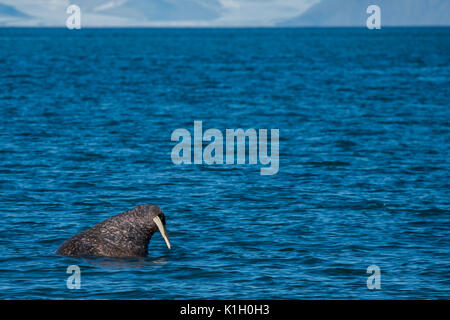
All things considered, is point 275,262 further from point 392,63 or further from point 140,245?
point 392,63

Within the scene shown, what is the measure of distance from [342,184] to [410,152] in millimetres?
9153

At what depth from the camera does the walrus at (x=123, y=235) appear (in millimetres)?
20453

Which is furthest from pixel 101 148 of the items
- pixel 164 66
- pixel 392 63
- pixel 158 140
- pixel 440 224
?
pixel 392 63

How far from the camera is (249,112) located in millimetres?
58969

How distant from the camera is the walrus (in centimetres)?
2045

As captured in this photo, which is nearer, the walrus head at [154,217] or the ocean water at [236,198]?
the ocean water at [236,198]
